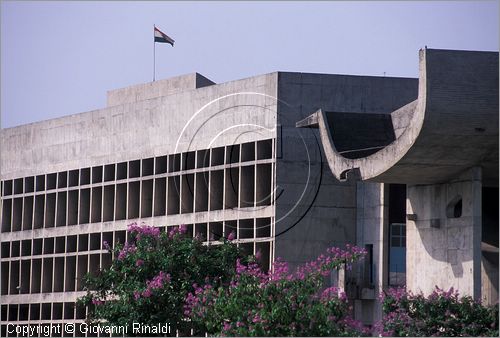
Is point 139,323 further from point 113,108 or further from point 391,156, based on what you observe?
point 113,108

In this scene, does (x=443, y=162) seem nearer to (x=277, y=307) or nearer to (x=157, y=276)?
(x=277, y=307)

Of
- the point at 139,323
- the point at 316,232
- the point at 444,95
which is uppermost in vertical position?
the point at 444,95

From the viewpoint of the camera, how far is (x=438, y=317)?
102ft

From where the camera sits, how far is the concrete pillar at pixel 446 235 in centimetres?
3447

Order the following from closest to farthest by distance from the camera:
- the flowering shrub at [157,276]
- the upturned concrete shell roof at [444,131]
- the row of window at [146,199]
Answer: the upturned concrete shell roof at [444,131]
the flowering shrub at [157,276]
the row of window at [146,199]

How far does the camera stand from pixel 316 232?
43969 millimetres

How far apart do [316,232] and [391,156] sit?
10592 mm

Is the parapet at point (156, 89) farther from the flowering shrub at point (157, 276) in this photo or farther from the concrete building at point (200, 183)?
the flowering shrub at point (157, 276)

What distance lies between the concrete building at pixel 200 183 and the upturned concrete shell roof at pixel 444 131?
2459 mm

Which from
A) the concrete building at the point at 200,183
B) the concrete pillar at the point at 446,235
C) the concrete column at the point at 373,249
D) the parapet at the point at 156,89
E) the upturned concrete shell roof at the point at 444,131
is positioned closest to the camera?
the upturned concrete shell roof at the point at 444,131

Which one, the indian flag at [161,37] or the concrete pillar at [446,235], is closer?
the concrete pillar at [446,235]

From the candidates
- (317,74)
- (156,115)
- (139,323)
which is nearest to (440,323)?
(139,323)

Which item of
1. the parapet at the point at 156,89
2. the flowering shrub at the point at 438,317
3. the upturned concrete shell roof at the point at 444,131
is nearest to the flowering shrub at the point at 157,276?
the upturned concrete shell roof at the point at 444,131

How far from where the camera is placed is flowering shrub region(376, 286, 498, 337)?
101 ft
